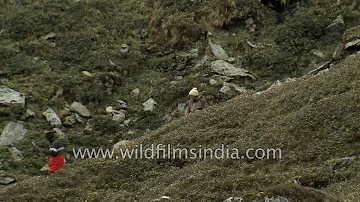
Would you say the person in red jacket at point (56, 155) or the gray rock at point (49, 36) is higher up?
the gray rock at point (49, 36)

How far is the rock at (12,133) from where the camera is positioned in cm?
2136

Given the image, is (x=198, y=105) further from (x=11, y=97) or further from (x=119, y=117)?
(x=11, y=97)

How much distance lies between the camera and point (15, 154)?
20469 mm

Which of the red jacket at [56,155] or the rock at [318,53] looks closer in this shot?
the red jacket at [56,155]

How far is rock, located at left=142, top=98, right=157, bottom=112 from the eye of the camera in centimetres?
2610

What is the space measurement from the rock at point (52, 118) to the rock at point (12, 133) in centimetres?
156

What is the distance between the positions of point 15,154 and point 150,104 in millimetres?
8378

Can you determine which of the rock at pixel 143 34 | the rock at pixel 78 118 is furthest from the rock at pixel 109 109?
the rock at pixel 143 34

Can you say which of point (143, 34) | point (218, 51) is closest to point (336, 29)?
point (218, 51)

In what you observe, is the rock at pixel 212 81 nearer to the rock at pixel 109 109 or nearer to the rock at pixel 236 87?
the rock at pixel 236 87

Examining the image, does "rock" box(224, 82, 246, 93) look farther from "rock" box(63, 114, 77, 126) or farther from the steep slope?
"rock" box(63, 114, 77, 126)

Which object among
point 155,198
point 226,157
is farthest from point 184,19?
point 155,198

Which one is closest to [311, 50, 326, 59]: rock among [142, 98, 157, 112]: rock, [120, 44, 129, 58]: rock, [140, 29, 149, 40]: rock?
[142, 98, 157, 112]: rock

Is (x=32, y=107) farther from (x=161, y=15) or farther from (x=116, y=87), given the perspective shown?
(x=161, y=15)
